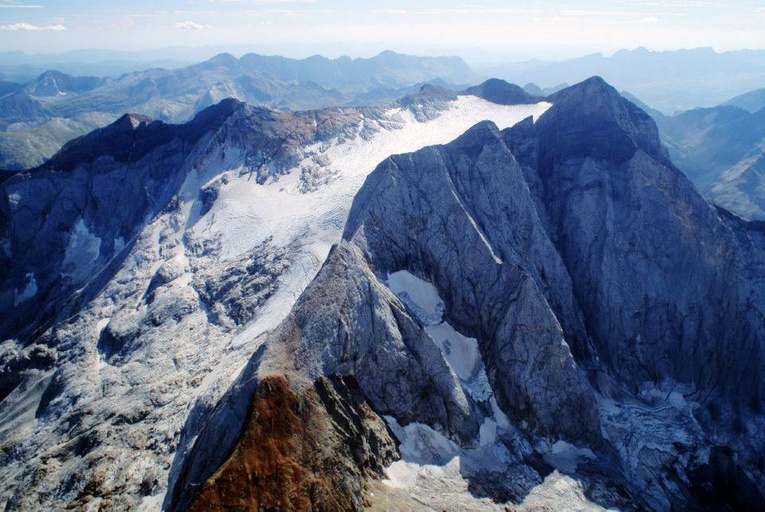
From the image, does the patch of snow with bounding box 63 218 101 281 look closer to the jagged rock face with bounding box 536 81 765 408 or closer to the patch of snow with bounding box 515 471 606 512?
the patch of snow with bounding box 515 471 606 512

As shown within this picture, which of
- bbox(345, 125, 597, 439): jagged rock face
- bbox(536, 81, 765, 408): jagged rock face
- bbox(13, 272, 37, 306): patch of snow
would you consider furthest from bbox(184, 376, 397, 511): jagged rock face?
bbox(13, 272, 37, 306): patch of snow

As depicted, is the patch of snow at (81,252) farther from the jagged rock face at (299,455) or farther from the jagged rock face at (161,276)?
the jagged rock face at (299,455)

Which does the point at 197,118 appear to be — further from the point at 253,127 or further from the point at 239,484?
the point at 239,484

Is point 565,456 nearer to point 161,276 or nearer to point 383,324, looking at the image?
point 383,324

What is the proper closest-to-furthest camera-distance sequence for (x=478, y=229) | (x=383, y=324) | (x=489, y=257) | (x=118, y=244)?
(x=383, y=324) → (x=489, y=257) → (x=478, y=229) → (x=118, y=244)

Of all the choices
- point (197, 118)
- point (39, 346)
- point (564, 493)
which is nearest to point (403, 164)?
point (564, 493)

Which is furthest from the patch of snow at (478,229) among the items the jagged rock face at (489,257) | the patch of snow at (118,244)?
the patch of snow at (118,244)

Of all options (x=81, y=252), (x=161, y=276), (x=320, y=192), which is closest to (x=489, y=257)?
(x=320, y=192)
